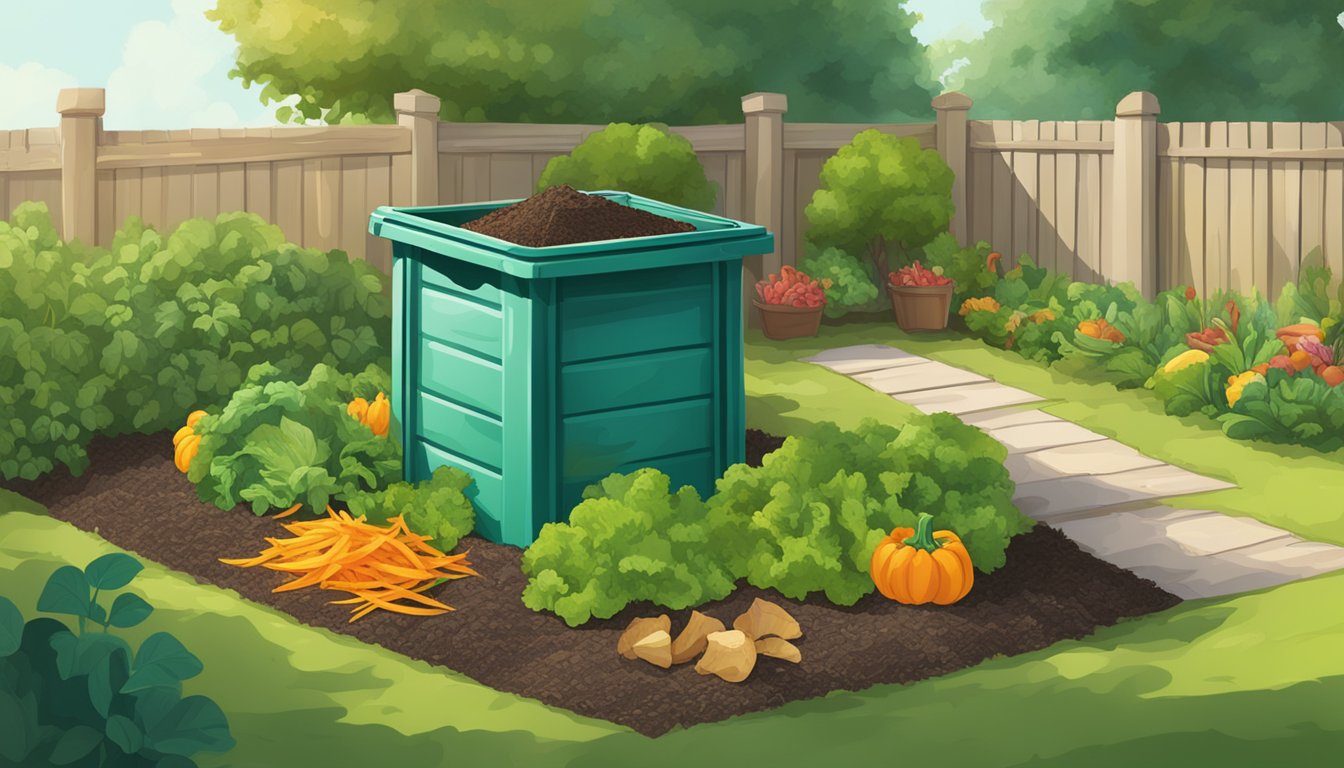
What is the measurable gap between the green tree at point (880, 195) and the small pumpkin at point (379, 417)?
501 cm

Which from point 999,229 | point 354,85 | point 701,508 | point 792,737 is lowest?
point 792,737

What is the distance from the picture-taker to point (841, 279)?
12.1 m

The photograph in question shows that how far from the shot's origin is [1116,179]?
1182 centimetres

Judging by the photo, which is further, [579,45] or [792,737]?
[579,45]

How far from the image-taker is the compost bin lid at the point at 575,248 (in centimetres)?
644

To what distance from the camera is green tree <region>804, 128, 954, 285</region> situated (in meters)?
12.0

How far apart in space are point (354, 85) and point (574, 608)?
8553 mm

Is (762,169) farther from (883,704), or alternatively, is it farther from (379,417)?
(883,704)

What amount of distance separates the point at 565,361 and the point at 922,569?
159cm

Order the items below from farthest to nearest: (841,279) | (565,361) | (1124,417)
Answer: (841,279) < (1124,417) < (565,361)

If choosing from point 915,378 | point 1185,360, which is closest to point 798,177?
point 915,378

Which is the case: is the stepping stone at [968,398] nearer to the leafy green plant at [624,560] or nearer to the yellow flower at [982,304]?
the yellow flower at [982,304]

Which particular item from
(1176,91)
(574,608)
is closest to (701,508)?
(574,608)

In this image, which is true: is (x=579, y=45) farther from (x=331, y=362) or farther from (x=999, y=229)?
(x=331, y=362)
